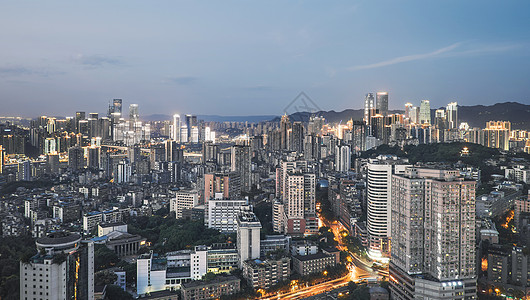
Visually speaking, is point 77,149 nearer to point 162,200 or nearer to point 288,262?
point 162,200

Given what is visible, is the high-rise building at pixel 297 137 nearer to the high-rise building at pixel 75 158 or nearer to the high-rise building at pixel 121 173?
the high-rise building at pixel 121 173

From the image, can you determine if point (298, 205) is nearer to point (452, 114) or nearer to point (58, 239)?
point (58, 239)

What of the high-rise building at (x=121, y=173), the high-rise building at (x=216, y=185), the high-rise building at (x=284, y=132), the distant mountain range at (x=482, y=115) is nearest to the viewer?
the high-rise building at (x=216, y=185)

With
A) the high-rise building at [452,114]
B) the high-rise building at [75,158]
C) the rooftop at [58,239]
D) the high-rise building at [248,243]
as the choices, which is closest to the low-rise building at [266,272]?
the high-rise building at [248,243]

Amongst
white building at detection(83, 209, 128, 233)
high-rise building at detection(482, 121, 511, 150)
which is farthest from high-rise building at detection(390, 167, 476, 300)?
high-rise building at detection(482, 121, 511, 150)

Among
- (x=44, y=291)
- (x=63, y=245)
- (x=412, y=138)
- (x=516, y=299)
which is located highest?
(x=412, y=138)

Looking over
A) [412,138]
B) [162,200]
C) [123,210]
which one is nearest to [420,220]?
[123,210]

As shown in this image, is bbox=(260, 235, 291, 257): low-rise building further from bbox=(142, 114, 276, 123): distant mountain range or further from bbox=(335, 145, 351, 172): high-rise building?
bbox=(142, 114, 276, 123): distant mountain range

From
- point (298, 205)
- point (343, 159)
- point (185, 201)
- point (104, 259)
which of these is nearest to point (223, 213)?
point (298, 205)
